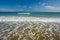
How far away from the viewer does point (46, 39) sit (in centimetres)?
593

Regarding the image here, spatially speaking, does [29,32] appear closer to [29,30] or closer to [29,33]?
[29,33]

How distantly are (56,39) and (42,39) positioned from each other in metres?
0.78

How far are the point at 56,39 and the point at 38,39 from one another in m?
1.00

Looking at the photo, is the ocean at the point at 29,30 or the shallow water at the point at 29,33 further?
the ocean at the point at 29,30

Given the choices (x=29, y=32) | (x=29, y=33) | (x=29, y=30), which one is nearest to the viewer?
(x=29, y=33)

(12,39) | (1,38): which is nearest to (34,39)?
(12,39)

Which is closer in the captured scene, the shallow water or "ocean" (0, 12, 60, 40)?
the shallow water

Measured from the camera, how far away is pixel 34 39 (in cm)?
590

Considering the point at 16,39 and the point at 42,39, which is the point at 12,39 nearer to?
the point at 16,39

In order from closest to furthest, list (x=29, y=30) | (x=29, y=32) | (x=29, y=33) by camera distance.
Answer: (x=29, y=33) → (x=29, y=32) → (x=29, y=30)

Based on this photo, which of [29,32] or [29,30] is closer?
[29,32]

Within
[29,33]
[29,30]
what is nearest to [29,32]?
[29,33]

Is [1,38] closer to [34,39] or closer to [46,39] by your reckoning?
[34,39]

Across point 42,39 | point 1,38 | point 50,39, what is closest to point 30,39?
point 42,39
